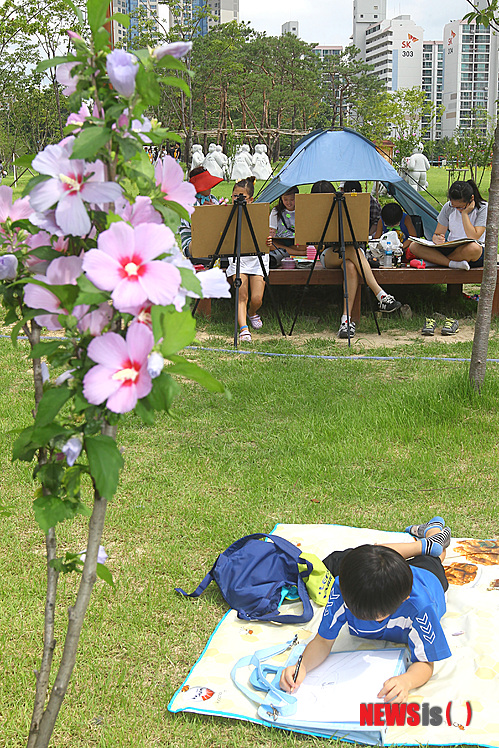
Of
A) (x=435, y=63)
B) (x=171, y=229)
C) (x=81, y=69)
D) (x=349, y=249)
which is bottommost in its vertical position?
(x=349, y=249)

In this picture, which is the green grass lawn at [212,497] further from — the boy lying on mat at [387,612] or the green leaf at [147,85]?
the green leaf at [147,85]

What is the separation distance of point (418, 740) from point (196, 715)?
59cm

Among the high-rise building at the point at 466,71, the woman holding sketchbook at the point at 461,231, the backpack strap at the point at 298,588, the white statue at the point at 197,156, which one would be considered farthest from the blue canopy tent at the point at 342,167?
the high-rise building at the point at 466,71

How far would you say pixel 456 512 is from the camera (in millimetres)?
3168

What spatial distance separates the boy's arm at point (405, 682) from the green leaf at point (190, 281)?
4.96 feet

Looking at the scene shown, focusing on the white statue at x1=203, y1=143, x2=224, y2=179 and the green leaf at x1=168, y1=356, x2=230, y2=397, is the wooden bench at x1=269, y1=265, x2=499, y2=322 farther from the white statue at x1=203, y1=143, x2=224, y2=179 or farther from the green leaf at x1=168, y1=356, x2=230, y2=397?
the white statue at x1=203, y1=143, x2=224, y2=179

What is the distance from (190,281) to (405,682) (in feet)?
5.10

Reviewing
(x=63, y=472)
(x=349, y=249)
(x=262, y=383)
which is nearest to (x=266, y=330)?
(x=349, y=249)

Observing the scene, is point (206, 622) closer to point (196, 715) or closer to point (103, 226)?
point (196, 715)

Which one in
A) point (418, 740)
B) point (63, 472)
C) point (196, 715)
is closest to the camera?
point (63, 472)

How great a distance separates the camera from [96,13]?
3.14 feet

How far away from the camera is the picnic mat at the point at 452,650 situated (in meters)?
2.01

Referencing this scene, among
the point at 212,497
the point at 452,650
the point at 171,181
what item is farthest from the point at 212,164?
the point at 171,181

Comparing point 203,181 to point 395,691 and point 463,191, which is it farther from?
point 395,691
